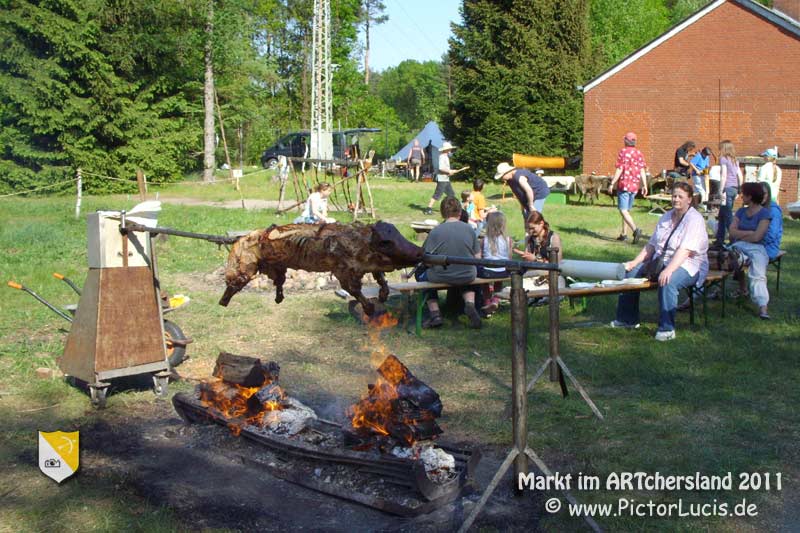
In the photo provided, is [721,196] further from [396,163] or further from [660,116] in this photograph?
[396,163]

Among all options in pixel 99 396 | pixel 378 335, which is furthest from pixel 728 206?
pixel 99 396

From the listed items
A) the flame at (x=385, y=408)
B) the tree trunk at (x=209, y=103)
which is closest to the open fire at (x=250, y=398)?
the flame at (x=385, y=408)

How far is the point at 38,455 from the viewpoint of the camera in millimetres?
5281

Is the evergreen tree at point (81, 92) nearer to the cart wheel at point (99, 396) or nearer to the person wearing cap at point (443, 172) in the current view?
the person wearing cap at point (443, 172)

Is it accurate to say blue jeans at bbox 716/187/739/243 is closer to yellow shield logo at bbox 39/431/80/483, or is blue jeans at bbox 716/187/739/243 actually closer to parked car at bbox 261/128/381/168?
yellow shield logo at bbox 39/431/80/483

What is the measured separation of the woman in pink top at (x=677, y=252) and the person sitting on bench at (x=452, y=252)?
1.74m

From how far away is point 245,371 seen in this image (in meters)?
5.85

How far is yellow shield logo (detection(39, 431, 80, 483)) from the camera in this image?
4.97 m

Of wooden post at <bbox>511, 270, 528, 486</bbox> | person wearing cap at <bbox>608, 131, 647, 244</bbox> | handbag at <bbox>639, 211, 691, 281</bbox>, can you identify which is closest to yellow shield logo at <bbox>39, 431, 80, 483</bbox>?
wooden post at <bbox>511, 270, 528, 486</bbox>

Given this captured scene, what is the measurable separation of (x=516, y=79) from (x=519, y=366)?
3096cm

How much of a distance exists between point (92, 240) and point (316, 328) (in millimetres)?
3363

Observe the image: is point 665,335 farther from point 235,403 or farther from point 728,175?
point 728,175

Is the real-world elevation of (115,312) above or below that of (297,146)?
below

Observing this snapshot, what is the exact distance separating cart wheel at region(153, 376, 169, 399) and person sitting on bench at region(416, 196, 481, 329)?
304cm
